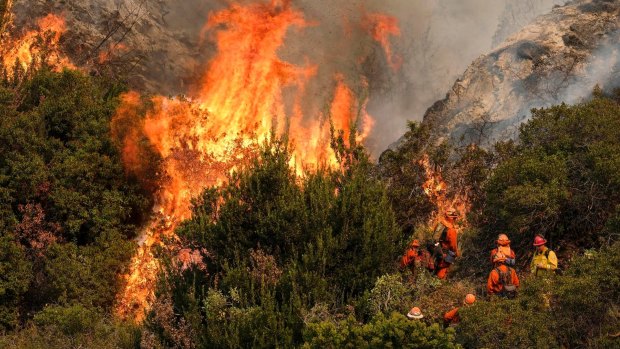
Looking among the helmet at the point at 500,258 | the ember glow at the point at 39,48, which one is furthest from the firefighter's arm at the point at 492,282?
the ember glow at the point at 39,48

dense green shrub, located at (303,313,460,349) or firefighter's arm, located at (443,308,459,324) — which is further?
firefighter's arm, located at (443,308,459,324)

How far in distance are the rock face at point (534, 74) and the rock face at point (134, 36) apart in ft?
37.6

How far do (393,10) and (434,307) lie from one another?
23.7 meters

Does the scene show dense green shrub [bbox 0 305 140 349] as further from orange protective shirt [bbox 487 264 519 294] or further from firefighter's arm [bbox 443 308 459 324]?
orange protective shirt [bbox 487 264 519 294]

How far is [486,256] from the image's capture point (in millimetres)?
20469

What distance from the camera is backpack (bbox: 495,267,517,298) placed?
16.1m

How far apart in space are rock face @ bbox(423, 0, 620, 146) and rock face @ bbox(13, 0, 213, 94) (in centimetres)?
1145

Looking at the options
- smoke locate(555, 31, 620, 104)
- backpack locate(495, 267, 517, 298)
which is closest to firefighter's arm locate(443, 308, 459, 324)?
backpack locate(495, 267, 517, 298)

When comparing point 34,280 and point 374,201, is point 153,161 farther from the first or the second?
point 374,201

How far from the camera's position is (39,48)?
32.5 metres

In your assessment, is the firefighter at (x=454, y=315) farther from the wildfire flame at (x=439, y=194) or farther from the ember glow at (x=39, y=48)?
the ember glow at (x=39, y=48)

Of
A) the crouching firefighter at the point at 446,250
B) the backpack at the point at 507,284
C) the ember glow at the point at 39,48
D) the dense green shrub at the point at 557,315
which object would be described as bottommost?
the dense green shrub at the point at 557,315

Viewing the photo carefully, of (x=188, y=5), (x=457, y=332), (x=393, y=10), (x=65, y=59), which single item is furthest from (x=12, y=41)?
(x=457, y=332)

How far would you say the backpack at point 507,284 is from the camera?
16.1 meters
